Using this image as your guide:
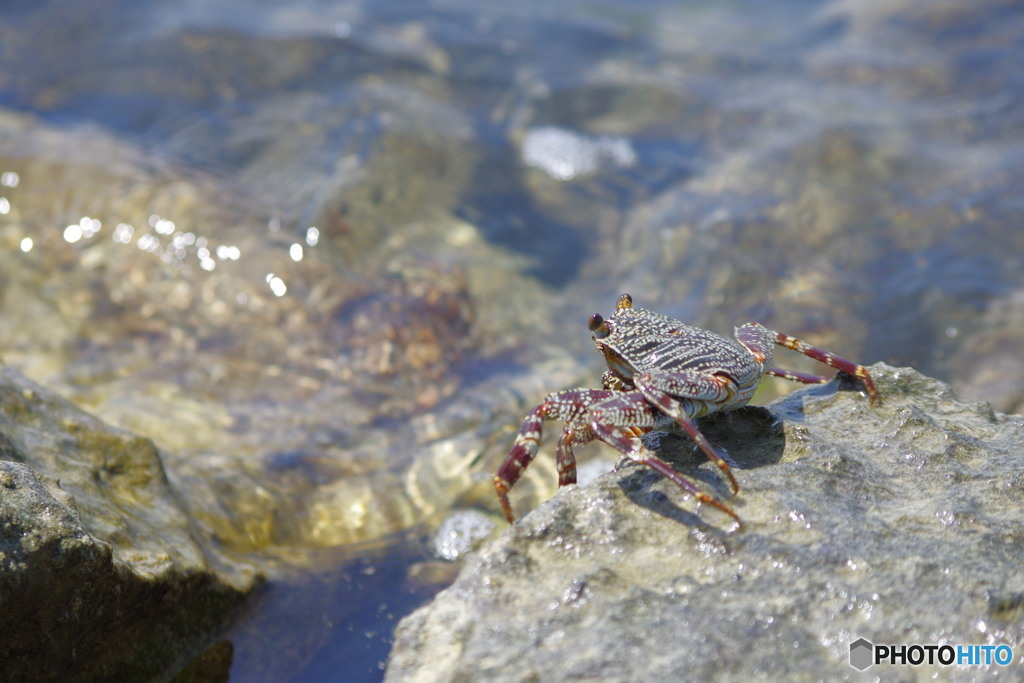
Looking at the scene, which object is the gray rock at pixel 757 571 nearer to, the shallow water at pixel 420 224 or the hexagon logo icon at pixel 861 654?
the hexagon logo icon at pixel 861 654

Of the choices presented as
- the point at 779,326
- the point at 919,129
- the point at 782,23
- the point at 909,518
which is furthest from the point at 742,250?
the point at 782,23

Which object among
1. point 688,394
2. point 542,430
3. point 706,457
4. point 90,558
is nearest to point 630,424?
point 688,394

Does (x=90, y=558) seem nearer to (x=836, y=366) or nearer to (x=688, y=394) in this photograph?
(x=688, y=394)

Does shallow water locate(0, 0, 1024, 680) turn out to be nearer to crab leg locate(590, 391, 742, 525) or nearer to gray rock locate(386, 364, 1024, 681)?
gray rock locate(386, 364, 1024, 681)

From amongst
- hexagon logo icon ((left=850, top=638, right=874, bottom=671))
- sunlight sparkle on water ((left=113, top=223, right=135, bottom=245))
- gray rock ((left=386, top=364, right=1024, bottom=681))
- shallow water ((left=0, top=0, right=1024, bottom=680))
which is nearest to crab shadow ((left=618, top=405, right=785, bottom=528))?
gray rock ((left=386, top=364, right=1024, bottom=681))

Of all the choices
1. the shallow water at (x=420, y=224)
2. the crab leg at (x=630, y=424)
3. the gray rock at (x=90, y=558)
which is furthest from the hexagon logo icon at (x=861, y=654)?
the gray rock at (x=90, y=558)
